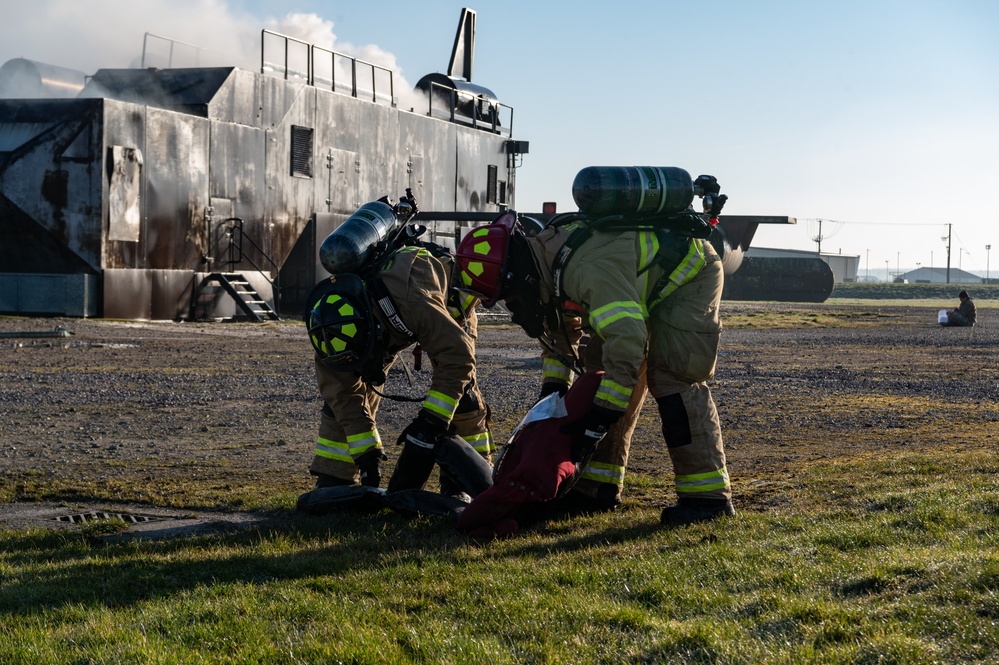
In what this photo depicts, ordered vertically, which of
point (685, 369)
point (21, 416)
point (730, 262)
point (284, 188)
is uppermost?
point (284, 188)

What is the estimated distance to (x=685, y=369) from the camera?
6.06m

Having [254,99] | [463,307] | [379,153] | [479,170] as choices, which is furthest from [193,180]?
[463,307]

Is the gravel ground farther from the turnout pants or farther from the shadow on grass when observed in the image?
the shadow on grass

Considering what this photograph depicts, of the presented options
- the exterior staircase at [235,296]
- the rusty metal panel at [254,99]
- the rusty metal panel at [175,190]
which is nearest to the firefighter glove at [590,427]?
the rusty metal panel at [175,190]

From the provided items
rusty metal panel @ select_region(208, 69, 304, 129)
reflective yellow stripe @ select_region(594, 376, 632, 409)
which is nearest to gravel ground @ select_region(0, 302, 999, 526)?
reflective yellow stripe @ select_region(594, 376, 632, 409)

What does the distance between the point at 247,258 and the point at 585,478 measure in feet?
68.2

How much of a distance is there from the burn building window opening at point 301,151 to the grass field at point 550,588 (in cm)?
2118

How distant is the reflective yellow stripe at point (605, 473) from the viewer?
655cm

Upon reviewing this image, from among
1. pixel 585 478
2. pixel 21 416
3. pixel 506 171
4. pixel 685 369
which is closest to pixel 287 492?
pixel 585 478

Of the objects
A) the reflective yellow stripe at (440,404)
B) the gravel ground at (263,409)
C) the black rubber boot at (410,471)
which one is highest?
the reflective yellow stripe at (440,404)

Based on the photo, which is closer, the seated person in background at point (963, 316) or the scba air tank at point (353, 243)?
the scba air tank at point (353, 243)

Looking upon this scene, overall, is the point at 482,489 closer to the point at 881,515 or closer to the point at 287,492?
the point at 287,492

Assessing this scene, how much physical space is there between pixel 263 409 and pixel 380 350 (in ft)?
17.6

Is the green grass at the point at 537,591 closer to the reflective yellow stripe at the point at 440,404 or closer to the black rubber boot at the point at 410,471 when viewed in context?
the black rubber boot at the point at 410,471
